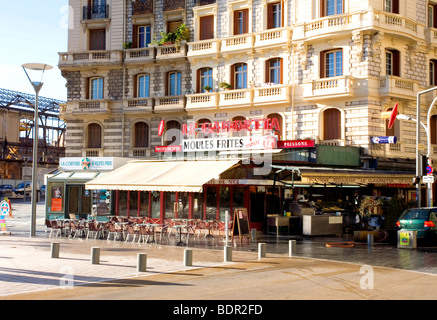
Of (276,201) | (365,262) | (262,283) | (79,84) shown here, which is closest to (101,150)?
(79,84)

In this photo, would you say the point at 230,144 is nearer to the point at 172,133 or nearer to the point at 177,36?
the point at 172,133

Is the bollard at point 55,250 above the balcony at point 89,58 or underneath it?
underneath

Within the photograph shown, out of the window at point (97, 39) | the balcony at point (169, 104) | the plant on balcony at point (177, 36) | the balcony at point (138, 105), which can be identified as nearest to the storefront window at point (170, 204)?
the balcony at point (169, 104)

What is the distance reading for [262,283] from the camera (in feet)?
42.1

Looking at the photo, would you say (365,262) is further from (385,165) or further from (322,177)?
(385,165)

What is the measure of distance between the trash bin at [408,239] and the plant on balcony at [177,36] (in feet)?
65.2

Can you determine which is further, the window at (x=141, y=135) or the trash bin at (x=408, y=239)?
the window at (x=141, y=135)

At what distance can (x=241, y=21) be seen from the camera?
3394 cm

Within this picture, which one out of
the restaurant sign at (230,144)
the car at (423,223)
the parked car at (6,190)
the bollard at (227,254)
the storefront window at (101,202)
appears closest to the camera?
the bollard at (227,254)

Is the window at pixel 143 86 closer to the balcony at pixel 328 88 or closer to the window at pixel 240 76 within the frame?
the window at pixel 240 76

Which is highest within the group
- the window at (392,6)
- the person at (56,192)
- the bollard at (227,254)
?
the window at (392,6)

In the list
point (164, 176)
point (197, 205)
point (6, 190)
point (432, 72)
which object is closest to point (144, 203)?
point (197, 205)

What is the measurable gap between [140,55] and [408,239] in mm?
22184

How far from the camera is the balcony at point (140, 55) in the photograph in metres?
36.2
